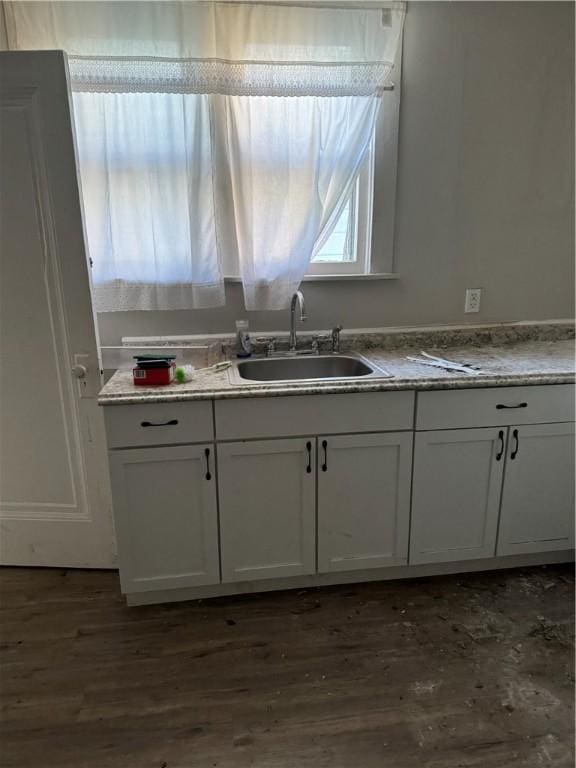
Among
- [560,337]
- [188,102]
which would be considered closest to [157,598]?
[188,102]

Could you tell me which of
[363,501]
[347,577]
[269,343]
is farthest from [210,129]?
[347,577]

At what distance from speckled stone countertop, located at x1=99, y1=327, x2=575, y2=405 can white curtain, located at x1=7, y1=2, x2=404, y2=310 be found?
0.50 m

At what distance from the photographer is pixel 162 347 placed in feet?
7.31

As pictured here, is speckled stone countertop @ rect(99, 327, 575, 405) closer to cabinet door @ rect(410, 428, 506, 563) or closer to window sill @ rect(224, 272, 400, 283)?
cabinet door @ rect(410, 428, 506, 563)

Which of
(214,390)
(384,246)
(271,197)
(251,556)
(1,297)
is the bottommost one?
(251,556)

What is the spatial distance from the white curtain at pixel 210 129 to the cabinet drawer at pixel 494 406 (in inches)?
31.9

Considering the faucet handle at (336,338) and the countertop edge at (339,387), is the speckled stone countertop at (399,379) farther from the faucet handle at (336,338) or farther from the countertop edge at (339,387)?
the faucet handle at (336,338)

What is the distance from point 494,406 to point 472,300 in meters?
0.70

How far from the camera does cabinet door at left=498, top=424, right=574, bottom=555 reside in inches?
78.0

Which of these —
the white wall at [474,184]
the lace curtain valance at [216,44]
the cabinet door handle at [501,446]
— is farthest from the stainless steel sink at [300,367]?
the lace curtain valance at [216,44]

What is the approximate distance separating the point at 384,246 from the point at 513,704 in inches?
71.6

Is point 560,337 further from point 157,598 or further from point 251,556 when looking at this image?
point 157,598

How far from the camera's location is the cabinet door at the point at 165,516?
180 cm

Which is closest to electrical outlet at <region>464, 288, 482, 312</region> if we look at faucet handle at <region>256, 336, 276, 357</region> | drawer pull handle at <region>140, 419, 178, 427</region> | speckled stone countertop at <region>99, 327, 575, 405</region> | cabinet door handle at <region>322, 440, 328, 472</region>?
speckled stone countertop at <region>99, 327, 575, 405</region>
